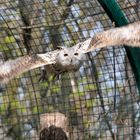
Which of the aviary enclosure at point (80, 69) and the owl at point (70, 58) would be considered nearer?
the owl at point (70, 58)

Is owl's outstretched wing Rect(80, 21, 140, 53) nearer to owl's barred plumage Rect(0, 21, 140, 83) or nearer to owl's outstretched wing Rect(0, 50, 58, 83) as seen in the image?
owl's barred plumage Rect(0, 21, 140, 83)

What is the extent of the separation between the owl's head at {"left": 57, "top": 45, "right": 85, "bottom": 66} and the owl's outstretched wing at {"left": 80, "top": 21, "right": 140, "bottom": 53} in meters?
0.04

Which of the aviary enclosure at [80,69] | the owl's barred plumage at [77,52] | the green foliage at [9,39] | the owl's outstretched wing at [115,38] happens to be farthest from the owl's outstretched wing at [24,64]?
the green foliage at [9,39]

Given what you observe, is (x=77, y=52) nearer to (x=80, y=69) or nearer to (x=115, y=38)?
(x=115, y=38)

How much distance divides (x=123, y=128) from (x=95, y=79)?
654mm

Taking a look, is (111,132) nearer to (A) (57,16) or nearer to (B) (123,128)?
(B) (123,128)

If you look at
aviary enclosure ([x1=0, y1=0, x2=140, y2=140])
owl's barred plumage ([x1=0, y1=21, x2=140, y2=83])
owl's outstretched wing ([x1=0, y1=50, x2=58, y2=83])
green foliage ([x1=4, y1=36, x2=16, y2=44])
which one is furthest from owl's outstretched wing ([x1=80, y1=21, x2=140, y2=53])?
green foliage ([x1=4, y1=36, x2=16, y2=44])

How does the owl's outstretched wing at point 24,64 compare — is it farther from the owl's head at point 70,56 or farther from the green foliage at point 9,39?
the green foliage at point 9,39

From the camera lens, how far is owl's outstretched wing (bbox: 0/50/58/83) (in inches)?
95.6

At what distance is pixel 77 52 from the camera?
2.33m

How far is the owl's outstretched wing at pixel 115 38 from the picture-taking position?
92.8 inches

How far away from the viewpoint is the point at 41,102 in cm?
585

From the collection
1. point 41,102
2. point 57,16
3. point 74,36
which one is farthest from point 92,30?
point 41,102

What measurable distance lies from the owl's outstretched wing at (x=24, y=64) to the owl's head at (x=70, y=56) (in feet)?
0.21
